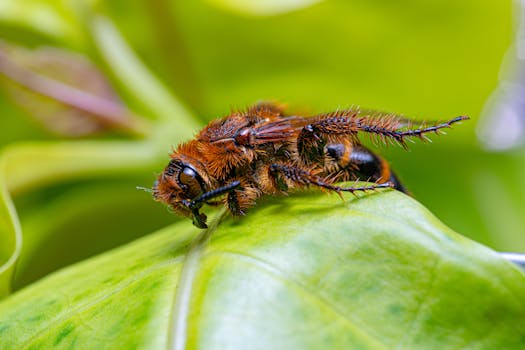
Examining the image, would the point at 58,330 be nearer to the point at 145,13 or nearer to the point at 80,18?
the point at 80,18

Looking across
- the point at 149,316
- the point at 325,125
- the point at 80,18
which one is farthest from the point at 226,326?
the point at 80,18

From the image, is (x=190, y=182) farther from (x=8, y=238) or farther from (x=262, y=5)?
(x=262, y=5)

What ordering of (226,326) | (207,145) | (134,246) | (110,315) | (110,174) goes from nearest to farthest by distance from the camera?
(226,326) → (110,315) → (207,145) → (134,246) → (110,174)

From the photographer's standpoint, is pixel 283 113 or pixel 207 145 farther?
pixel 283 113

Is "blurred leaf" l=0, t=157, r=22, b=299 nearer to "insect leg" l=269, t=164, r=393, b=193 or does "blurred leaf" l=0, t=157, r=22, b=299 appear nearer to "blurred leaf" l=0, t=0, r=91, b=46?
"insect leg" l=269, t=164, r=393, b=193

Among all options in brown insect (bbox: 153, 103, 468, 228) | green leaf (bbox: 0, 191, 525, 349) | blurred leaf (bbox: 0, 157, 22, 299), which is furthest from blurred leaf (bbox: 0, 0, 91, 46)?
green leaf (bbox: 0, 191, 525, 349)

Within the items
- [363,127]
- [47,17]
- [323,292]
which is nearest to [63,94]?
[47,17]
